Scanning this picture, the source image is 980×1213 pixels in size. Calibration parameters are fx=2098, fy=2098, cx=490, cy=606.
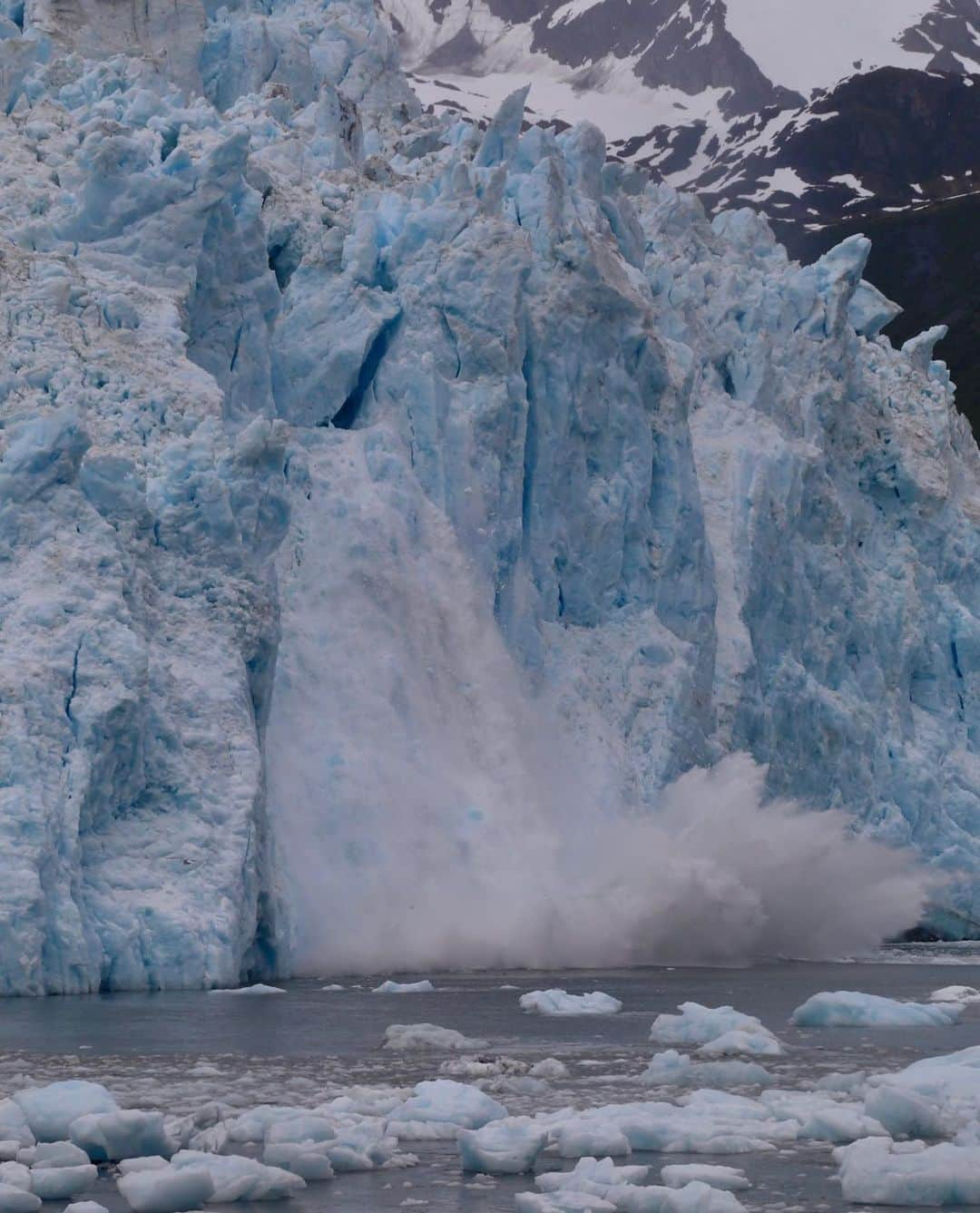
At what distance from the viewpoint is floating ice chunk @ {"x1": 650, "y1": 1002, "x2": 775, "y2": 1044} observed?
15.1 meters

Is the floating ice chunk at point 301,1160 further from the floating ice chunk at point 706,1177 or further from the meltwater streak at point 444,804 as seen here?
the meltwater streak at point 444,804

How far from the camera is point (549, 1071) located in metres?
13.0

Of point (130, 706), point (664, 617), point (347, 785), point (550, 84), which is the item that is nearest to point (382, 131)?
point (664, 617)

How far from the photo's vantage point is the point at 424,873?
2302 centimetres

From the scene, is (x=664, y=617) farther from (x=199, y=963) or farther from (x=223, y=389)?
(x=199, y=963)

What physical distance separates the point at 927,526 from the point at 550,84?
6077 cm

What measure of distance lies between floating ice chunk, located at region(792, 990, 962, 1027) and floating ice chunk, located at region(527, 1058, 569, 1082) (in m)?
4.15

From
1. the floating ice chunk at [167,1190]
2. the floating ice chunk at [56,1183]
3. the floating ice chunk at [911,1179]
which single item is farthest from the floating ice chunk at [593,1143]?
the floating ice chunk at [56,1183]

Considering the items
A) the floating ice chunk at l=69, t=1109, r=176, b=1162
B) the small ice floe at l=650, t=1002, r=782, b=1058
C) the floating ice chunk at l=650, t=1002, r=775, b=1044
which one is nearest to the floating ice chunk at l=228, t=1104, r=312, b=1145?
the floating ice chunk at l=69, t=1109, r=176, b=1162

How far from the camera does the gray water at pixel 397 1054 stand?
960 centimetres

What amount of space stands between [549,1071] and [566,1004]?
4.71 meters

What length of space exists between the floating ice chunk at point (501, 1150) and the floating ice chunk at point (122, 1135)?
4.63 feet

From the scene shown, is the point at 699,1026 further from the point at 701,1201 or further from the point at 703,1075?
the point at 701,1201

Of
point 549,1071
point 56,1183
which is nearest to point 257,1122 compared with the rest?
A: point 56,1183
